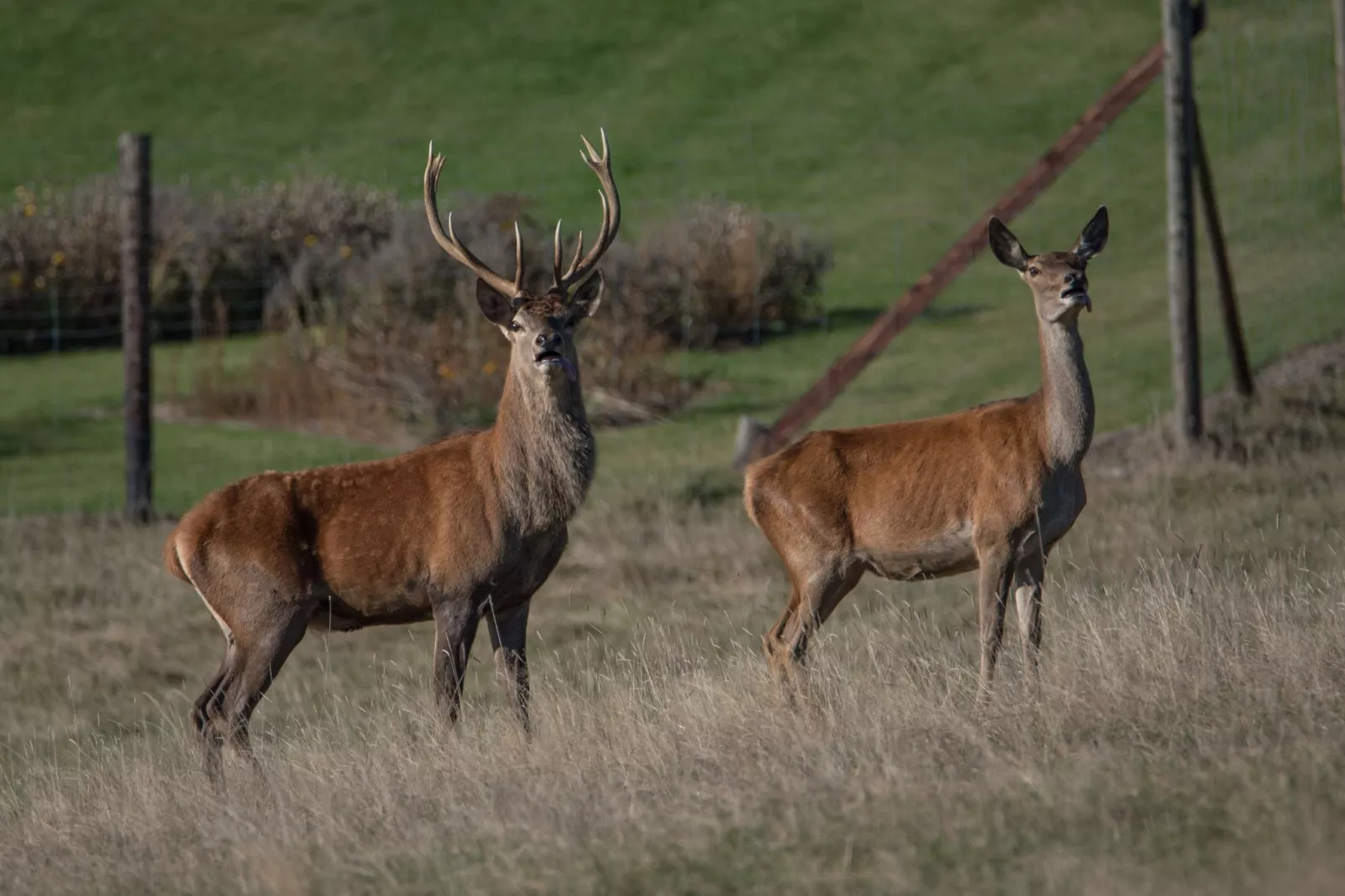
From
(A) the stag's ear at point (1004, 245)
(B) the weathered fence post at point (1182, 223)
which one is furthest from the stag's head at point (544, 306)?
(B) the weathered fence post at point (1182, 223)

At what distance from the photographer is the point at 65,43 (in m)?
32.9

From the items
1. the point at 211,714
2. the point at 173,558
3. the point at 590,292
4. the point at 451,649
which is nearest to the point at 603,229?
the point at 590,292

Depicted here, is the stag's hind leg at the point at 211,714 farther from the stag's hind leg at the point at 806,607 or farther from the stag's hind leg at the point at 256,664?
the stag's hind leg at the point at 806,607

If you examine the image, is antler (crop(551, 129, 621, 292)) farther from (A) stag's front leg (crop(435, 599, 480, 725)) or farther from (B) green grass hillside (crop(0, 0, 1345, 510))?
(B) green grass hillside (crop(0, 0, 1345, 510))

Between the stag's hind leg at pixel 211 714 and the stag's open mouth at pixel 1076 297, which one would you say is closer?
the stag's hind leg at pixel 211 714

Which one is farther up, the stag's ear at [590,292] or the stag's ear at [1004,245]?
the stag's ear at [1004,245]

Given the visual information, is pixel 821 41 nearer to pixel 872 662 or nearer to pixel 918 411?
pixel 918 411

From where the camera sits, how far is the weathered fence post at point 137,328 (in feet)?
46.1

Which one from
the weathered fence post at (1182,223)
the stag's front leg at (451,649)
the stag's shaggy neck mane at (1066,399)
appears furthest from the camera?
the weathered fence post at (1182,223)

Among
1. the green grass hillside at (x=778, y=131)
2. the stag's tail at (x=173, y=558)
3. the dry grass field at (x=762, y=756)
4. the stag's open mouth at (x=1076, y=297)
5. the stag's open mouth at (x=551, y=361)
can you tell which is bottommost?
the dry grass field at (x=762, y=756)

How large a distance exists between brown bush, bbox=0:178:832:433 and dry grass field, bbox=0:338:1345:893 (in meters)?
6.06

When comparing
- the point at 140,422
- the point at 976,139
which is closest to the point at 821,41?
the point at 976,139

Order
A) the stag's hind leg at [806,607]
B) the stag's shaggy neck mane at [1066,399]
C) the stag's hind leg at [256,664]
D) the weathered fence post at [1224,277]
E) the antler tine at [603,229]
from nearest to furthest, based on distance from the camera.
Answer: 1. the stag's hind leg at [256,664]
2. the stag's shaggy neck mane at [1066,399]
3. the stag's hind leg at [806,607]
4. the antler tine at [603,229]
5. the weathered fence post at [1224,277]

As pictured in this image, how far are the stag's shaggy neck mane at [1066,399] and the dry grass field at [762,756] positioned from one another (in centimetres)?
71
